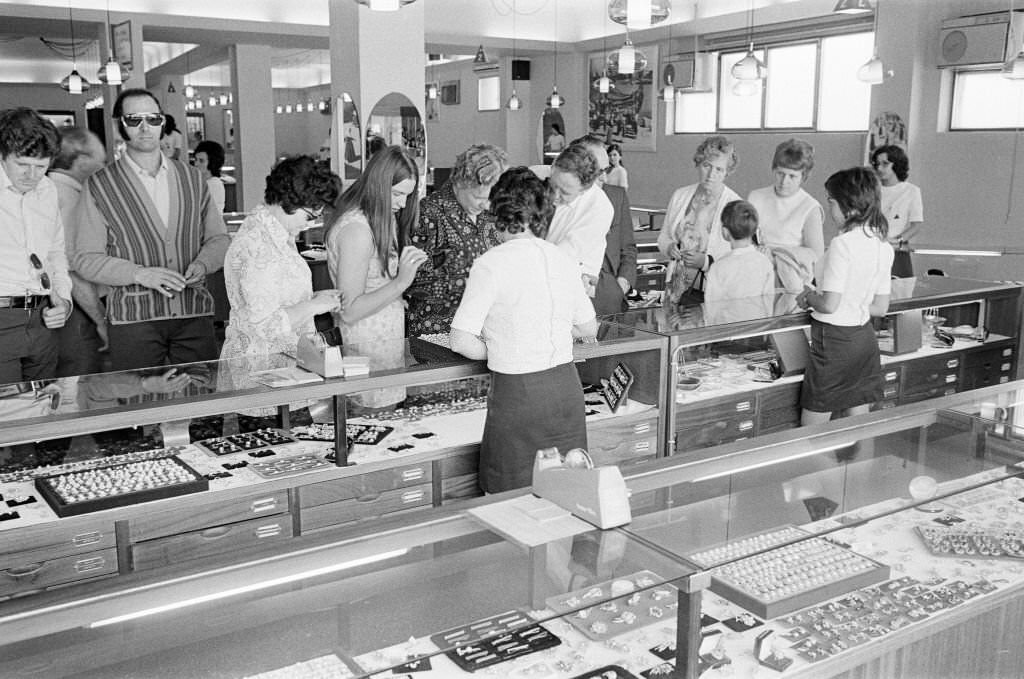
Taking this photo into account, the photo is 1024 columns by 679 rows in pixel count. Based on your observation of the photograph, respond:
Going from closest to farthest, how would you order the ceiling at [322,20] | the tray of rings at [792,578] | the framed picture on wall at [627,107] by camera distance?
the tray of rings at [792,578] → the ceiling at [322,20] → the framed picture on wall at [627,107]

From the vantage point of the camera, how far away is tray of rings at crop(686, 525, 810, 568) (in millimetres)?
2011

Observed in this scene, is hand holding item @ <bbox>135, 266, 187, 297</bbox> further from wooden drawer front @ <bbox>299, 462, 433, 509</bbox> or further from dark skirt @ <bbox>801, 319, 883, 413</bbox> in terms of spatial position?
dark skirt @ <bbox>801, 319, 883, 413</bbox>

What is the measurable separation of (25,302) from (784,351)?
339 cm

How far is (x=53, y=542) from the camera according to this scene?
112 inches

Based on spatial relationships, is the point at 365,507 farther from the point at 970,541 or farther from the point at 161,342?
the point at 970,541

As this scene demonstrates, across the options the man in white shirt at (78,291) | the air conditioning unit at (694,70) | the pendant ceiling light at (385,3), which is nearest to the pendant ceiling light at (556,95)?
the air conditioning unit at (694,70)

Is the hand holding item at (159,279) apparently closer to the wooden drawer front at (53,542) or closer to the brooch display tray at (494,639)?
the wooden drawer front at (53,542)

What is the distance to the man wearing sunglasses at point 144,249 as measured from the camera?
3906 millimetres

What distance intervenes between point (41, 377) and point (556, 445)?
2044 millimetres

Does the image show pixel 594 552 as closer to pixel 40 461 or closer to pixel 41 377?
pixel 40 461

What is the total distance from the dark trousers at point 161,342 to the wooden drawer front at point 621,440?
164 centimetres

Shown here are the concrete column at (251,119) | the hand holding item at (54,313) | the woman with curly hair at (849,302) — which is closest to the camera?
the hand holding item at (54,313)

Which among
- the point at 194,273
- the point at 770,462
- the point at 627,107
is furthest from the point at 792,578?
the point at 627,107

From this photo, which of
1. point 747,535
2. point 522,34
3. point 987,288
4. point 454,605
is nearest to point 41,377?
point 454,605
